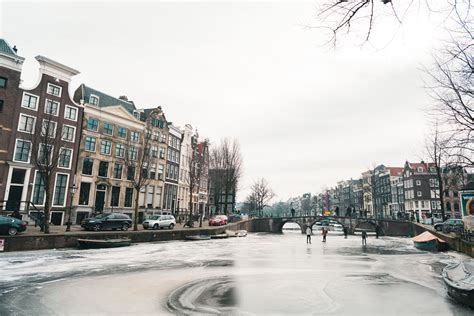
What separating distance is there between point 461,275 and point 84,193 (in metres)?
38.4

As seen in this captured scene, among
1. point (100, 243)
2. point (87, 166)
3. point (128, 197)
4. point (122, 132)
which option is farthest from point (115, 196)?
point (100, 243)

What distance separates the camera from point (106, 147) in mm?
40062

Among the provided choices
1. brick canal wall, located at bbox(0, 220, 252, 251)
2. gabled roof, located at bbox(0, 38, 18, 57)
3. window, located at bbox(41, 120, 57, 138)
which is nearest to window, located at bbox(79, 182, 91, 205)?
window, located at bbox(41, 120, 57, 138)

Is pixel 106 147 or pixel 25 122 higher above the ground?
pixel 25 122

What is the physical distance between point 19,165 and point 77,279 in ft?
80.8

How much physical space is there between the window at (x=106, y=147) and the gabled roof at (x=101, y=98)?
5.38 meters

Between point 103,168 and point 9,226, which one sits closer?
point 9,226

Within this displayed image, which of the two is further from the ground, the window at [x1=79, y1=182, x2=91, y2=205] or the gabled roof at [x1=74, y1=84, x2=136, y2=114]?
the gabled roof at [x1=74, y1=84, x2=136, y2=114]

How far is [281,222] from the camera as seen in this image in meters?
73.9

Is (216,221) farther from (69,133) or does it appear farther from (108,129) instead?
(69,133)

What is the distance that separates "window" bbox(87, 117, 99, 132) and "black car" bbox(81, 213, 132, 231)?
16.0 metres

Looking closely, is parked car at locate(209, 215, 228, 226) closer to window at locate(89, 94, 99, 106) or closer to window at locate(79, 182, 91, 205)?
window at locate(79, 182, 91, 205)

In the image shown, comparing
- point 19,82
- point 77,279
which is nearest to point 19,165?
point 19,82

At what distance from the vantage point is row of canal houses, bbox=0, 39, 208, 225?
96.6 feet
